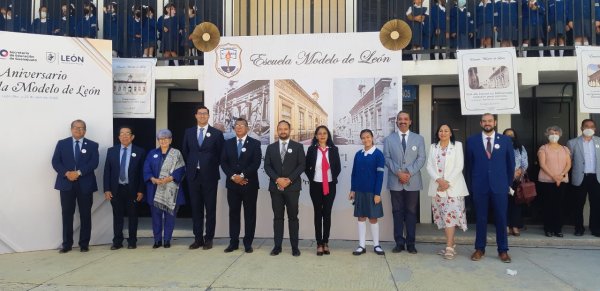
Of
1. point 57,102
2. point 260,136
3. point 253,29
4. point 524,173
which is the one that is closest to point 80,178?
point 57,102

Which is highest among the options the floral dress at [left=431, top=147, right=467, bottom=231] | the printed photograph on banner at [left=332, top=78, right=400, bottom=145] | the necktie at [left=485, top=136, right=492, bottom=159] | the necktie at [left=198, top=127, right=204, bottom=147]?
the printed photograph on banner at [left=332, top=78, right=400, bottom=145]

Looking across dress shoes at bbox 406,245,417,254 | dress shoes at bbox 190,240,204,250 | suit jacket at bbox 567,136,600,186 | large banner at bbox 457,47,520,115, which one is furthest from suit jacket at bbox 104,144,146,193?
suit jacket at bbox 567,136,600,186

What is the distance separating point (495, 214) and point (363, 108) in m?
2.47

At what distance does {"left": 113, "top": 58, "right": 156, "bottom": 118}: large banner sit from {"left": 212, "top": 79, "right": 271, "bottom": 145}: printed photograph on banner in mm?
1281

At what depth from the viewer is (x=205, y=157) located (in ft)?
21.8

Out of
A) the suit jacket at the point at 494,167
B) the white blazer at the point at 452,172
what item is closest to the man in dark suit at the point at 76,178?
the white blazer at the point at 452,172

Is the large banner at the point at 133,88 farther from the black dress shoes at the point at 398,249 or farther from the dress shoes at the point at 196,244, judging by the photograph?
the black dress shoes at the point at 398,249

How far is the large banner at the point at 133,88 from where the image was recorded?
25.7ft

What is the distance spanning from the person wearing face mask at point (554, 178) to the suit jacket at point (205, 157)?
5.28m

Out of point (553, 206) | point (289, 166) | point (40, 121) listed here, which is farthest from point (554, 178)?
point (40, 121)

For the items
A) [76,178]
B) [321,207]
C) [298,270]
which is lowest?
[298,270]

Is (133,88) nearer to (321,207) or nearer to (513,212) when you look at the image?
(321,207)

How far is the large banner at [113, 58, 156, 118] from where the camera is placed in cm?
782

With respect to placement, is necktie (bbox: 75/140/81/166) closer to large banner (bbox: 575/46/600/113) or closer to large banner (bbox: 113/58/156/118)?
large banner (bbox: 113/58/156/118)
